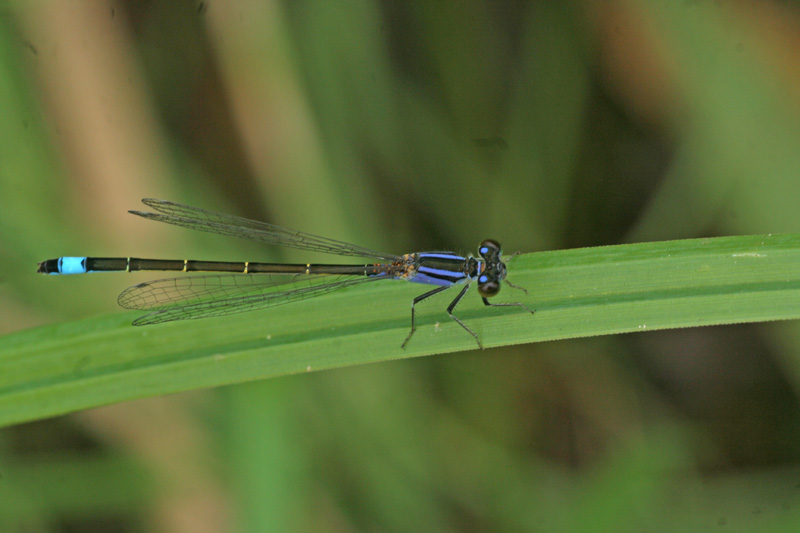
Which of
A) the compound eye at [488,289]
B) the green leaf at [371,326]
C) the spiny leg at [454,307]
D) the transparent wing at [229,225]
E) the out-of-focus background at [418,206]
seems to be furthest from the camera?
the transparent wing at [229,225]

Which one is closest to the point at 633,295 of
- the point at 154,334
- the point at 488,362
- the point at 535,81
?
the point at 488,362

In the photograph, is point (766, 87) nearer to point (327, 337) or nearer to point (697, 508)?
point (697, 508)

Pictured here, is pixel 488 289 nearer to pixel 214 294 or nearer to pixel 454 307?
pixel 454 307

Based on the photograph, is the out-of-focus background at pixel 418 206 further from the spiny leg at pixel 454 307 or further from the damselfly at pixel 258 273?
the spiny leg at pixel 454 307

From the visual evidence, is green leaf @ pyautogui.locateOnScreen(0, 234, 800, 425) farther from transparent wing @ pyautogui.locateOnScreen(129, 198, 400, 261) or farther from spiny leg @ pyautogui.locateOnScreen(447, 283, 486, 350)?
transparent wing @ pyautogui.locateOnScreen(129, 198, 400, 261)

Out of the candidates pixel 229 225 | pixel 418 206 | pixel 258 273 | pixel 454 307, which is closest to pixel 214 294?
pixel 258 273

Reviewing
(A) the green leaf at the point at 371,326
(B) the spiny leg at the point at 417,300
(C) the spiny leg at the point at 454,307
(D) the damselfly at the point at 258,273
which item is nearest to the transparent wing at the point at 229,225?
(D) the damselfly at the point at 258,273

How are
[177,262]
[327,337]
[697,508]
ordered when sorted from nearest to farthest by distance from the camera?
[327,337], [697,508], [177,262]
